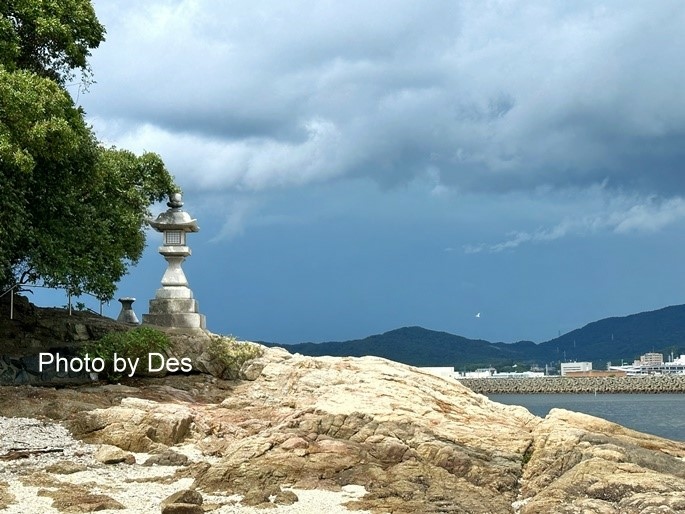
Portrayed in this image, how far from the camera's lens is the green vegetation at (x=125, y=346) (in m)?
25.7

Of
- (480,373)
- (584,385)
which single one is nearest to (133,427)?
(584,385)

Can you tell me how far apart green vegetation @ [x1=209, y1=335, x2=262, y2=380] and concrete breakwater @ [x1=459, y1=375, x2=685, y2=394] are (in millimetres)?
104345

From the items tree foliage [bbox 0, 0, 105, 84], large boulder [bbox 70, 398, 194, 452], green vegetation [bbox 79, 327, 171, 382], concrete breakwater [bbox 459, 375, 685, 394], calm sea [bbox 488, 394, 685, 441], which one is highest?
tree foliage [bbox 0, 0, 105, 84]

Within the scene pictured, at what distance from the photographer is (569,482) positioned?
1431 centimetres

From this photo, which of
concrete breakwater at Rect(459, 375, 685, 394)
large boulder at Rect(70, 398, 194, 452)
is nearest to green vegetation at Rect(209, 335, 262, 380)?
large boulder at Rect(70, 398, 194, 452)

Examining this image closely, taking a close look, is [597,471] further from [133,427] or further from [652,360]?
[652,360]

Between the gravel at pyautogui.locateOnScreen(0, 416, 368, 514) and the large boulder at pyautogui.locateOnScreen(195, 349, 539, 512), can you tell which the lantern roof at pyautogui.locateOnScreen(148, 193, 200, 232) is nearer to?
the large boulder at pyautogui.locateOnScreen(195, 349, 539, 512)

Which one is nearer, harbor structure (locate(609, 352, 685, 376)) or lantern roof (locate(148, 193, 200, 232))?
lantern roof (locate(148, 193, 200, 232))

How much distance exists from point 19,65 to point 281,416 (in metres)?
14.3

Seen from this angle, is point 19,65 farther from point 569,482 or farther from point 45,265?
point 569,482

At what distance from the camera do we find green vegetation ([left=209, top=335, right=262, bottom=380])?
27703 mm

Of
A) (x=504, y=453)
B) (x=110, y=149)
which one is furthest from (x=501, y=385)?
(x=504, y=453)

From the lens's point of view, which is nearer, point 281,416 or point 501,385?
point 281,416

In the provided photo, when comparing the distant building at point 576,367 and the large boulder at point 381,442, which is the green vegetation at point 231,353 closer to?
the large boulder at point 381,442
